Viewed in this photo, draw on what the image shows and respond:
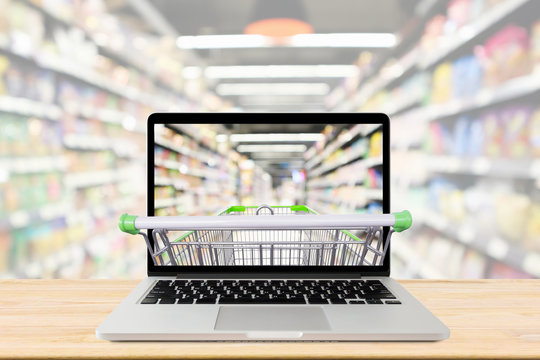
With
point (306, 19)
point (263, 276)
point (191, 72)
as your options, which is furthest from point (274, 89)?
point (263, 276)

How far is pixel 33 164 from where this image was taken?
2.23m

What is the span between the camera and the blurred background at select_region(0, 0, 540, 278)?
5.41ft

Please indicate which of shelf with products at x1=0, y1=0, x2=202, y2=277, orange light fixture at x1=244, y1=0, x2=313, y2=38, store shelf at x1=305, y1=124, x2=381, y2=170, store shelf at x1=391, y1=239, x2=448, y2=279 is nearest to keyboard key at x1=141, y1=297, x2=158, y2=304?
store shelf at x1=305, y1=124, x2=381, y2=170

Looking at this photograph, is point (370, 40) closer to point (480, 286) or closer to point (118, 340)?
point (480, 286)

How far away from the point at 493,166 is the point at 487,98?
339 mm

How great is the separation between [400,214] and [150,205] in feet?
2.16

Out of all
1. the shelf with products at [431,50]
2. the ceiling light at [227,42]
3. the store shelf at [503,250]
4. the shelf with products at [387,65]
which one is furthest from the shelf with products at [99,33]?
the store shelf at [503,250]

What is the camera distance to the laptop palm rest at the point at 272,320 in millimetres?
734

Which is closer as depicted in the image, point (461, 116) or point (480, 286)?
point (480, 286)

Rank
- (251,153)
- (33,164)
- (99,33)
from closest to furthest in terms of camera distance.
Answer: (251,153)
(33,164)
(99,33)

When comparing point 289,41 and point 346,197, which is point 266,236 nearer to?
point 346,197

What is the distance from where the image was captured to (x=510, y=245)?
1.65 m

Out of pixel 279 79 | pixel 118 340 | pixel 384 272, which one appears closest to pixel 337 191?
pixel 384 272

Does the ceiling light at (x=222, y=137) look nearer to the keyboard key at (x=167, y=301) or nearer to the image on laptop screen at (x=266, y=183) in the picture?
the image on laptop screen at (x=266, y=183)
